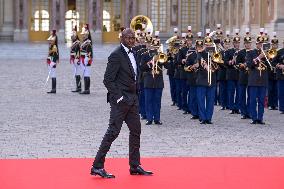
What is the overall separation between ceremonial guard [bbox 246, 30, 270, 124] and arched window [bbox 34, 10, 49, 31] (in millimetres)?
52899

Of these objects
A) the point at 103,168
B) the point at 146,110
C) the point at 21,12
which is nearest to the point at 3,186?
the point at 103,168

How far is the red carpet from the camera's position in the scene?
35.8ft

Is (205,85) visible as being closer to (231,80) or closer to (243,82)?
(243,82)

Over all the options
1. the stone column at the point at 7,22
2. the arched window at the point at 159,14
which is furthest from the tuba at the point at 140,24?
the arched window at the point at 159,14

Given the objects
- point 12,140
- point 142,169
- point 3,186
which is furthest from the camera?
point 12,140

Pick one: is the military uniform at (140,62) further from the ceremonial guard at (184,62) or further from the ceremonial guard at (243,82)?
the ceremonial guard at (243,82)

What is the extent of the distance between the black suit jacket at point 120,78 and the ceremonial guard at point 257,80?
7.67 metres

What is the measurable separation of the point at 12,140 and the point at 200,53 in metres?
5.43

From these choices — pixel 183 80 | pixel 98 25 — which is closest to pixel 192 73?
pixel 183 80

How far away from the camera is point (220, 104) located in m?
23.2

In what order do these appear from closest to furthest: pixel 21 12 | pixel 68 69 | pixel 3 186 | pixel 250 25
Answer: pixel 3 186, pixel 68 69, pixel 250 25, pixel 21 12

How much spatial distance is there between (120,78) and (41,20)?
197 feet

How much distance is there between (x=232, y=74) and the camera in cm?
2147

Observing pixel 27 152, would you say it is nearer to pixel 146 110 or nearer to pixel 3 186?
pixel 3 186
